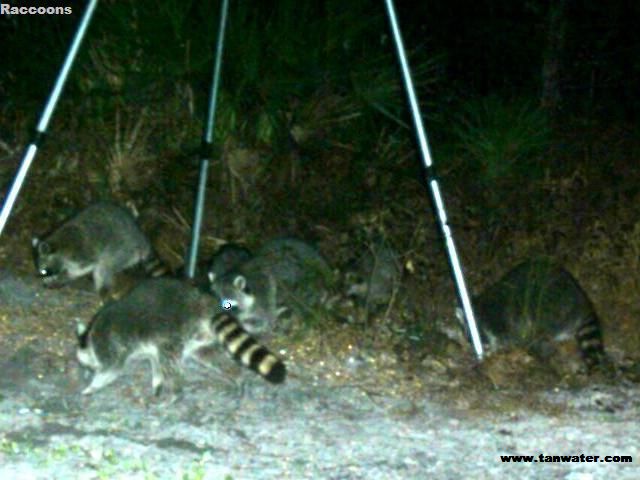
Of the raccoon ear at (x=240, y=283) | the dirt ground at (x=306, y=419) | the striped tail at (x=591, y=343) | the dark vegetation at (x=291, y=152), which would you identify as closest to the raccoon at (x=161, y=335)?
the dirt ground at (x=306, y=419)

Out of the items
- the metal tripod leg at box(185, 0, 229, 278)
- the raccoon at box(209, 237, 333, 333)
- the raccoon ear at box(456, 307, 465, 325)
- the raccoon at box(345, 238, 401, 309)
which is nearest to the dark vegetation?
the raccoon at box(345, 238, 401, 309)

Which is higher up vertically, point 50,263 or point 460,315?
point 50,263

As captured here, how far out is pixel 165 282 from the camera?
→ 7.23m

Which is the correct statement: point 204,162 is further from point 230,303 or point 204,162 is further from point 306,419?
point 306,419

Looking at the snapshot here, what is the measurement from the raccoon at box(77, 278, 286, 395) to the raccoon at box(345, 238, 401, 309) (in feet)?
4.68

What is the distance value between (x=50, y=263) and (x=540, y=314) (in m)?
3.05

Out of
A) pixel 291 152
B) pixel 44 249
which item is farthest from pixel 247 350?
pixel 291 152

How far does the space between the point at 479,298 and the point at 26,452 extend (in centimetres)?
347

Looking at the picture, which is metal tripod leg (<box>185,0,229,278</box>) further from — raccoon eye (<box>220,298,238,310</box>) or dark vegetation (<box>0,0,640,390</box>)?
dark vegetation (<box>0,0,640,390</box>)

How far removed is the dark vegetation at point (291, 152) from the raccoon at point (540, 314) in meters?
0.58

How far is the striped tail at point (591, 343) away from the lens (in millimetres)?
7672

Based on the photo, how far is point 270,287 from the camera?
834 cm

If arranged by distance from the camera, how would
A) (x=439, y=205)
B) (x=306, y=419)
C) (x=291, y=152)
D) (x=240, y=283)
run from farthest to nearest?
(x=291, y=152)
(x=240, y=283)
(x=439, y=205)
(x=306, y=419)

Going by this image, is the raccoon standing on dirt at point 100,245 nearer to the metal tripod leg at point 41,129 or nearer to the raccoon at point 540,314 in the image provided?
the metal tripod leg at point 41,129
